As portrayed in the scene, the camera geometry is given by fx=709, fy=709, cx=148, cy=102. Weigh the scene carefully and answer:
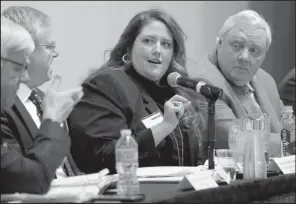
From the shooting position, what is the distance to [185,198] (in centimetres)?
210

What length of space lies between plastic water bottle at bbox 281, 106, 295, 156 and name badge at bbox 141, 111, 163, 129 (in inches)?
22.7

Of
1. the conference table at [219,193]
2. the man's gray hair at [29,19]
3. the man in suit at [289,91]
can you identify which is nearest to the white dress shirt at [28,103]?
the man's gray hair at [29,19]

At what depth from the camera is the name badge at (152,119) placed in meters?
3.26

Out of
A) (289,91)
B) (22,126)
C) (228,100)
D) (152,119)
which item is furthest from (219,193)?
(289,91)

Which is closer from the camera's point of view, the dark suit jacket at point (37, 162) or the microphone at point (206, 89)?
the dark suit jacket at point (37, 162)

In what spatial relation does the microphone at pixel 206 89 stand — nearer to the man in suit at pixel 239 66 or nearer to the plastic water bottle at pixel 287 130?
the plastic water bottle at pixel 287 130

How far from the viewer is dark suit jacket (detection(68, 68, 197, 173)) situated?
310cm

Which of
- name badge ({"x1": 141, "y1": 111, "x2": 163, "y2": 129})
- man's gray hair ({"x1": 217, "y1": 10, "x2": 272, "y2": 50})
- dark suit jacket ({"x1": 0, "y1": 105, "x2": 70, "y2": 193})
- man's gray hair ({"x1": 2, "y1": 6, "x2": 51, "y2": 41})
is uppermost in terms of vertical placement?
man's gray hair ({"x1": 2, "y1": 6, "x2": 51, "y2": 41})

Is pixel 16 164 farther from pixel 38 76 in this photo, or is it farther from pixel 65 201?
pixel 38 76

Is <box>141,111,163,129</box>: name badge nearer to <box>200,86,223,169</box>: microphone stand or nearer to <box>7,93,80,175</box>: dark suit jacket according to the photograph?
<box>200,86,223,169</box>: microphone stand

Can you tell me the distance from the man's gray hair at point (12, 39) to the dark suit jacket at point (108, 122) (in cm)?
95

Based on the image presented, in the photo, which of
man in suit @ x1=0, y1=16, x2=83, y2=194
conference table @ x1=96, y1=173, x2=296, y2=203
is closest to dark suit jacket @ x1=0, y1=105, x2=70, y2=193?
man in suit @ x1=0, y1=16, x2=83, y2=194

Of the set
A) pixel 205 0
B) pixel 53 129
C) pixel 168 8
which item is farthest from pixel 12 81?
pixel 205 0

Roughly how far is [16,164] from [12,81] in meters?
0.25
